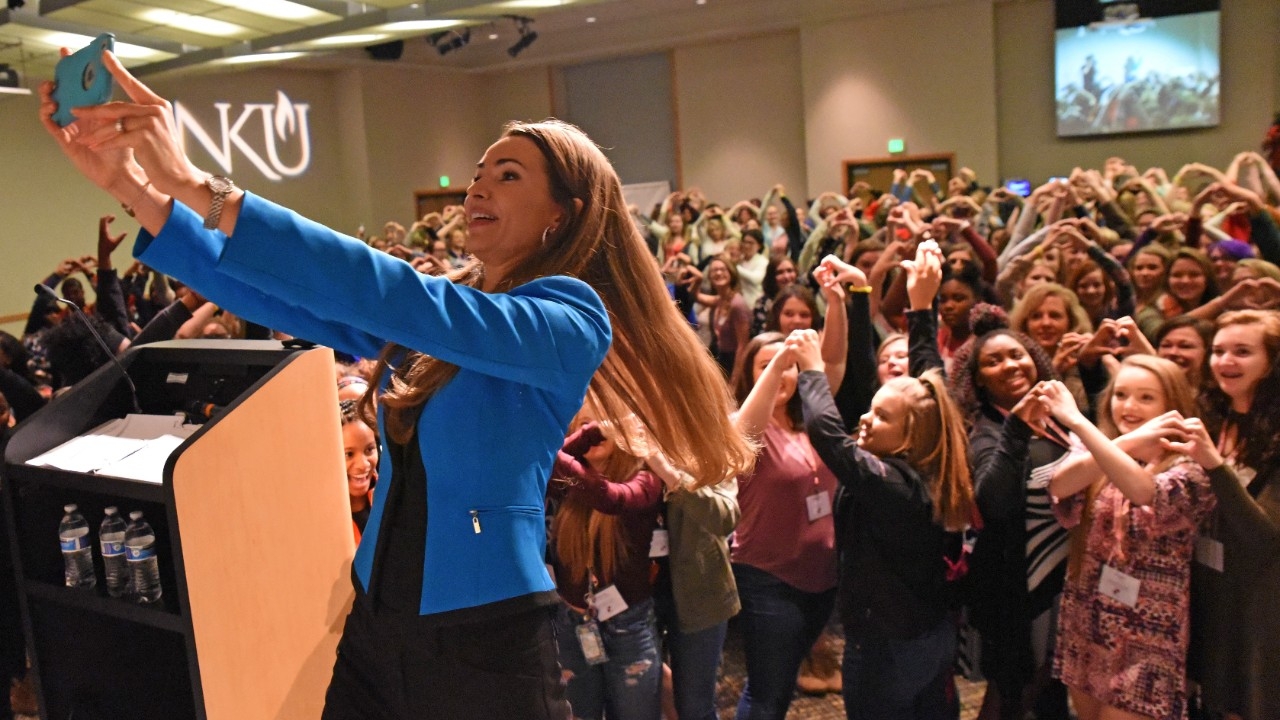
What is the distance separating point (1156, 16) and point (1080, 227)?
799 centimetres

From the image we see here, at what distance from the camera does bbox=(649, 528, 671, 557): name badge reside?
2650 millimetres

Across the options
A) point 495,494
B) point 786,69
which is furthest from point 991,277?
point 786,69

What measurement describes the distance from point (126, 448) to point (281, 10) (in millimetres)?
7273

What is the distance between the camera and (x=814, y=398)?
2.66 meters

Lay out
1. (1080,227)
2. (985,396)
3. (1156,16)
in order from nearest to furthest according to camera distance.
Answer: (985,396) → (1080,227) → (1156,16)

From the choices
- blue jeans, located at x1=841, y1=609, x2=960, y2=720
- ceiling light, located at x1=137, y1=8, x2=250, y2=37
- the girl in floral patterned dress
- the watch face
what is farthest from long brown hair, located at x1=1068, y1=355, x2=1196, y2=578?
ceiling light, located at x1=137, y1=8, x2=250, y2=37

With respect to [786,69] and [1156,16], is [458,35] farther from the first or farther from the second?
[1156,16]

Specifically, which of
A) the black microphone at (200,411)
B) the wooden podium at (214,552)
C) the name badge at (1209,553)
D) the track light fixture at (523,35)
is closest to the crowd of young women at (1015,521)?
the name badge at (1209,553)

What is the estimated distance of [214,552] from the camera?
169cm

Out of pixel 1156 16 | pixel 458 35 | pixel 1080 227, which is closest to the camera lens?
pixel 1080 227

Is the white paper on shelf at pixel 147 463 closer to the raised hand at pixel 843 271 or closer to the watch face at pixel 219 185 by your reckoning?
the watch face at pixel 219 185

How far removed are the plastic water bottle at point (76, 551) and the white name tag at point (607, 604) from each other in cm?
115

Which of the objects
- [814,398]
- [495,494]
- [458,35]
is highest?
[458,35]

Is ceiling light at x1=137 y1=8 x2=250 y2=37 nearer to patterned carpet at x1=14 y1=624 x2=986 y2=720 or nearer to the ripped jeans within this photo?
patterned carpet at x1=14 y1=624 x2=986 y2=720
